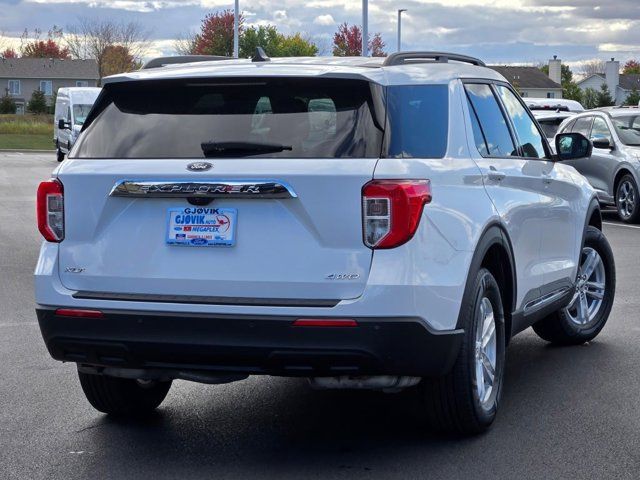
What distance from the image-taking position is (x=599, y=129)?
19.2 meters

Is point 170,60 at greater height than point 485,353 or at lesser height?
greater

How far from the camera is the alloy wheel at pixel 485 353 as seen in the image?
5.74 meters

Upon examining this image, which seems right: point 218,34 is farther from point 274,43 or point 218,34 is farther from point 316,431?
point 316,431

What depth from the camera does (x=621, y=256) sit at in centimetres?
1377

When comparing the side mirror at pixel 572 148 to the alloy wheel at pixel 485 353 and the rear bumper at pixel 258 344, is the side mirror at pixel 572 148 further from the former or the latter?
the rear bumper at pixel 258 344

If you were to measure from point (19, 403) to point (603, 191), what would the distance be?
14.1 meters

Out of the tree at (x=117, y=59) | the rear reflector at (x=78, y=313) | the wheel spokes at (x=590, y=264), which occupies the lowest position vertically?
the tree at (x=117, y=59)

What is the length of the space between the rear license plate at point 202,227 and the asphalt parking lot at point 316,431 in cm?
101

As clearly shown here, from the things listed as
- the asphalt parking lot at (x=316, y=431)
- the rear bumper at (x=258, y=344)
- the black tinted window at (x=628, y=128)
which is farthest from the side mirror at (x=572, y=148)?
the black tinted window at (x=628, y=128)

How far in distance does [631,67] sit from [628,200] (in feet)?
473

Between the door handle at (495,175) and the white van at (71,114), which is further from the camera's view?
the white van at (71,114)

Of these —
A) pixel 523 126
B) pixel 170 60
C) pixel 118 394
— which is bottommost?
pixel 118 394

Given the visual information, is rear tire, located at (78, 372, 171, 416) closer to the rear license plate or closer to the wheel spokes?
the rear license plate

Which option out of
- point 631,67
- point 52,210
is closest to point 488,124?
point 52,210
